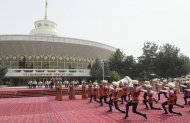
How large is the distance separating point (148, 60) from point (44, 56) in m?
23.9

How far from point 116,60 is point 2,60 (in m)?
26.0

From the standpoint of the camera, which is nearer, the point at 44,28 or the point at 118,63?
the point at 118,63

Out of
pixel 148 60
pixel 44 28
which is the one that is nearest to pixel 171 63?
pixel 148 60

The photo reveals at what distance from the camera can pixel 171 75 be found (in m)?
52.1

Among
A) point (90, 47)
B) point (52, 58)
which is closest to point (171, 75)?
point (90, 47)

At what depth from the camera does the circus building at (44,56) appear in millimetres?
57600

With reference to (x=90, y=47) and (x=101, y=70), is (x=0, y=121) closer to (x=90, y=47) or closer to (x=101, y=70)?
(x=101, y=70)

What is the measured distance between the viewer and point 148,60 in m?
56.2

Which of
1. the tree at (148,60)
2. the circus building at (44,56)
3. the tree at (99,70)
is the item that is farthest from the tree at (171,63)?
the circus building at (44,56)

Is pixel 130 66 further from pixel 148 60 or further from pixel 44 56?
pixel 44 56

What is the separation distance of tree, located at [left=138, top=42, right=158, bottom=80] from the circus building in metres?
11.9

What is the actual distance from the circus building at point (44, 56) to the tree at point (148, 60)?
39.2 feet

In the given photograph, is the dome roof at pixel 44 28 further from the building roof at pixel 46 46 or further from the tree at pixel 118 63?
the tree at pixel 118 63

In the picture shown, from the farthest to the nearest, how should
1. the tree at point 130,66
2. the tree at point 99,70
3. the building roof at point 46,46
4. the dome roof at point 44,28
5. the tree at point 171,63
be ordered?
1. the dome roof at point 44,28
2. the building roof at point 46,46
3. the tree at point 99,70
4. the tree at point 130,66
5. the tree at point 171,63
